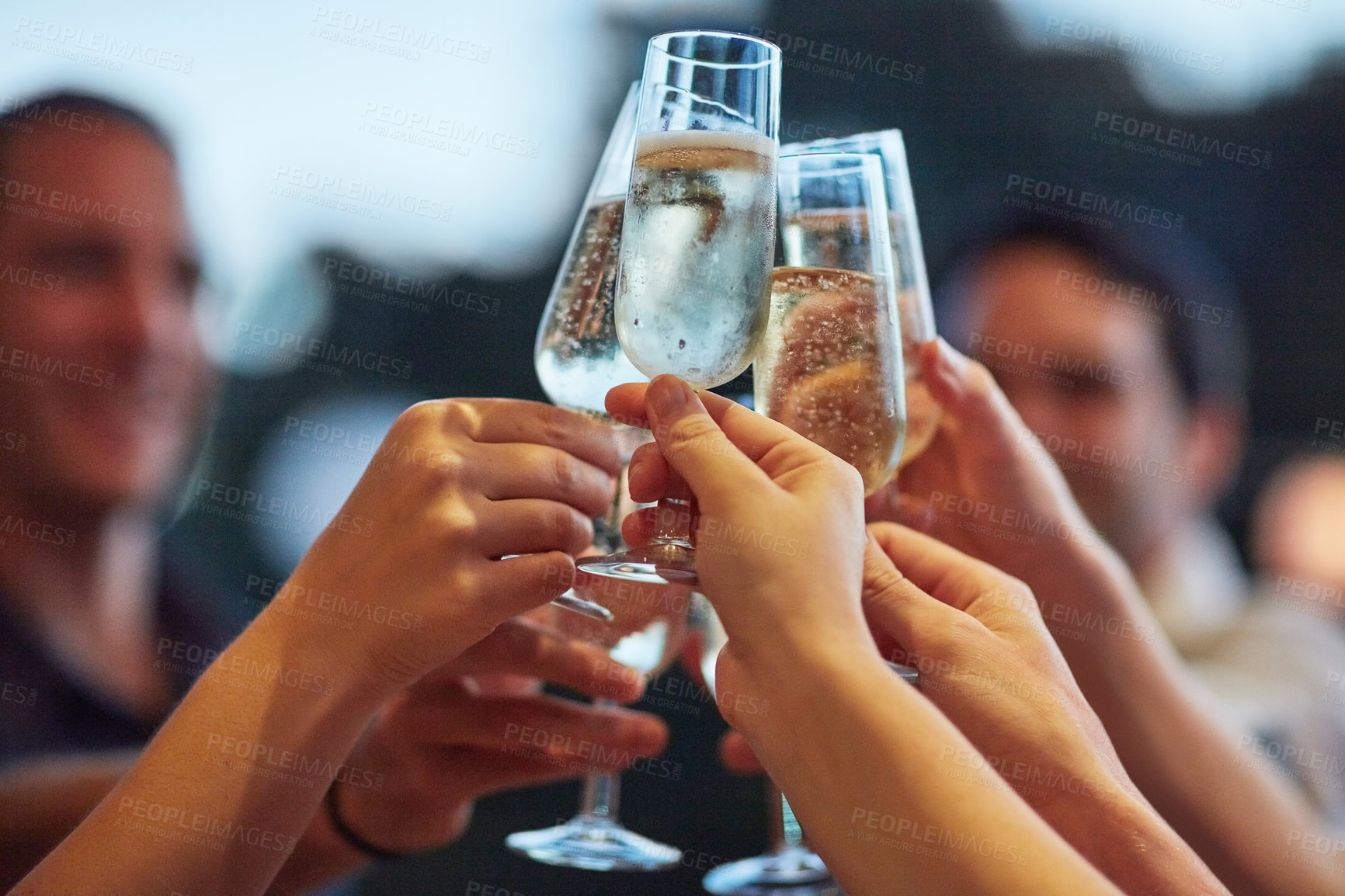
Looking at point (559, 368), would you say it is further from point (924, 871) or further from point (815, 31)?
point (815, 31)

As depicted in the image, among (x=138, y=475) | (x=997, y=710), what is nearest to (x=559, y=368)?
(x=997, y=710)

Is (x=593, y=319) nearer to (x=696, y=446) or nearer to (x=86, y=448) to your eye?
(x=696, y=446)

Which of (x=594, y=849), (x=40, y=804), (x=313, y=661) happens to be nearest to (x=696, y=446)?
(x=313, y=661)

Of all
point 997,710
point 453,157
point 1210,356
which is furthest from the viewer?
point 453,157

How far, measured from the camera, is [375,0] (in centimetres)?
299

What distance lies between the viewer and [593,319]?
1.08 m

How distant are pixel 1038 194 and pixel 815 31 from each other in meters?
0.96

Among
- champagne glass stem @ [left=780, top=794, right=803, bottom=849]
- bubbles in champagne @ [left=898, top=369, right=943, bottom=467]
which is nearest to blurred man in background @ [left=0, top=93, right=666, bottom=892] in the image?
champagne glass stem @ [left=780, top=794, right=803, bottom=849]

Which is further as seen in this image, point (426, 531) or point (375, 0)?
point (375, 0)

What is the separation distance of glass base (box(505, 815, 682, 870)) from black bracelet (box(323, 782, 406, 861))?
22 cm

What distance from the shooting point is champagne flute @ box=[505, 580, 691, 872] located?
1.09 m

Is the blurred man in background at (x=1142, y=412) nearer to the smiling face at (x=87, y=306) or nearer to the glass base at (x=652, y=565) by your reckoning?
the glass base at (x=652, y=565)

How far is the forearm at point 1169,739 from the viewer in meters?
1.43

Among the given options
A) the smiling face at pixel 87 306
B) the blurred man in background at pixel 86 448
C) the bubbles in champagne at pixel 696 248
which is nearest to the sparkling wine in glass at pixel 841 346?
the bubbles in champagne at pixel 696 248
